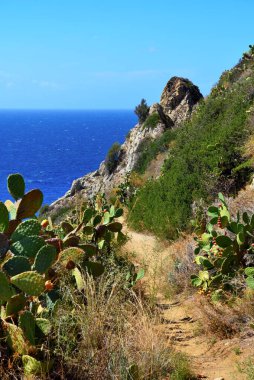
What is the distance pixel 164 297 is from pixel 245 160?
5709mm

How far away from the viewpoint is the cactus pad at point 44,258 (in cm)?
429

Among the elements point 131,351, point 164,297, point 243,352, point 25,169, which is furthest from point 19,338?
point 25,169

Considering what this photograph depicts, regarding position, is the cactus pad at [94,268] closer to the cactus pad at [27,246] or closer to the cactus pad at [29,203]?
the cactus pad at [29,203]

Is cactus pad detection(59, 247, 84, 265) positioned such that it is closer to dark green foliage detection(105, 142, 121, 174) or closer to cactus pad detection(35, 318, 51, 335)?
cactus pad detection(35, 318, 51, 335)

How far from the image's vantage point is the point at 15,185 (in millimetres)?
5219

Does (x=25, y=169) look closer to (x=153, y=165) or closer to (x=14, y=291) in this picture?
(x=153, y=165)

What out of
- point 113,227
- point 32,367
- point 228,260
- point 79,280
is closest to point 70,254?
point 79,280

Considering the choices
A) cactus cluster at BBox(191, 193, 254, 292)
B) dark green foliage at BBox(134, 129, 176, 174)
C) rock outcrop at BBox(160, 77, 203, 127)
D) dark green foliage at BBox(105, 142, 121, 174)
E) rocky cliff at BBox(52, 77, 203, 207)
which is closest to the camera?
cactus cluster at BBox(191, 193, 254, 292)

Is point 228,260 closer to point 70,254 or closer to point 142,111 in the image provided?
point 70,254

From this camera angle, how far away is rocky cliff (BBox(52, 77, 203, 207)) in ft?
87.9

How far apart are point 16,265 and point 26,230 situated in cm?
38

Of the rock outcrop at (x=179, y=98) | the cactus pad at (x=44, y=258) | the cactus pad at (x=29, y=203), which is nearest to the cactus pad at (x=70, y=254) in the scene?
the cactus pad at (x=29, y=203)

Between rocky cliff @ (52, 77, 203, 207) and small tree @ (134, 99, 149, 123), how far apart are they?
0.96 m

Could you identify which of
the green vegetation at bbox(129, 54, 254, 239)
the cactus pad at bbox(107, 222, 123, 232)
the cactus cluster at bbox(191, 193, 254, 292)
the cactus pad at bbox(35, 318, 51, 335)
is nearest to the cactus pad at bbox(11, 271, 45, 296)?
the cactus pad at bbox(35, 318, 51, 335)
